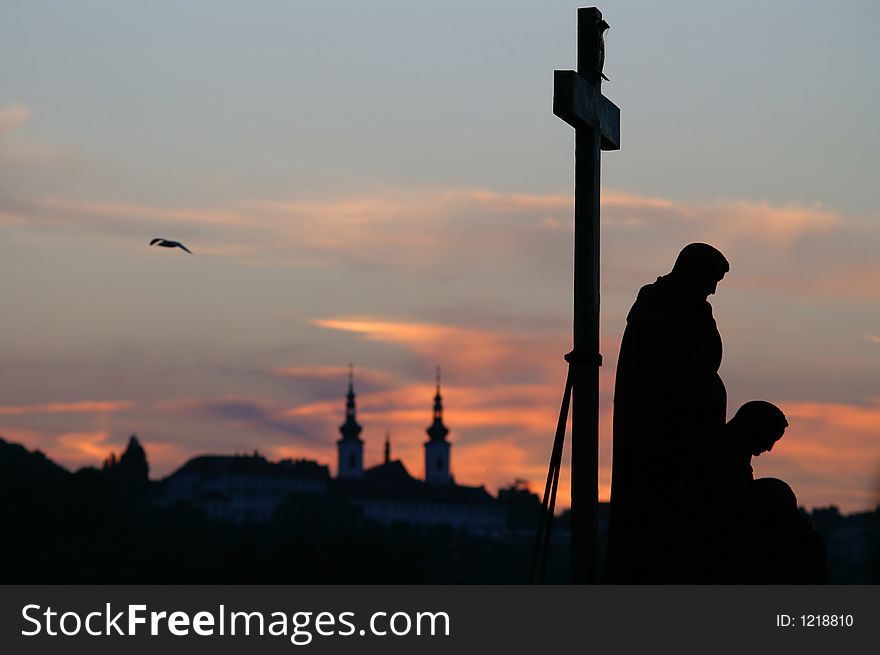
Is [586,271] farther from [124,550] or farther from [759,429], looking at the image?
[124,550]

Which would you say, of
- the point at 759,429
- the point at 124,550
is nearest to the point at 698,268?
the point at 759,429

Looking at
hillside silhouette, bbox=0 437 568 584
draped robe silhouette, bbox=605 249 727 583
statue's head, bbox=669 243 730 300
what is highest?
hillside silhouette, bbox=0 437 568 584

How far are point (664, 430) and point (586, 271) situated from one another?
120 cm

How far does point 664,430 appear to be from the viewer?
35.8 feet

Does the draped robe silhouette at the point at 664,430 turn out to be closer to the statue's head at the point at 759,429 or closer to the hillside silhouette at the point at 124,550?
the statue's head at the point at 759,429

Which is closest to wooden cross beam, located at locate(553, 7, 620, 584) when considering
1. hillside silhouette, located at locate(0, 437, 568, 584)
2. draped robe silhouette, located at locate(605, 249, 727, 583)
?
draped robe silhouette, located at locate(605, 249, 727, 583)

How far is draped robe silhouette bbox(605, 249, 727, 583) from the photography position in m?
10.8

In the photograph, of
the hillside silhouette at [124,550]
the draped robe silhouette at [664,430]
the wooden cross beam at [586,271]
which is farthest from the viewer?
the hillside silhouette at [124,550]

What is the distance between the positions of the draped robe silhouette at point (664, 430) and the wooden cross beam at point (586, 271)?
0.85 ft

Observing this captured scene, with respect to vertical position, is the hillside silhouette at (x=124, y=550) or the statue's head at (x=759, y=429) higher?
the hillside silhouette at (x=124, y=550)

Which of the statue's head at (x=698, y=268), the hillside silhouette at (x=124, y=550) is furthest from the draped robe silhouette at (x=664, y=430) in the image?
the hillside silhouette at (x=124, y=550)

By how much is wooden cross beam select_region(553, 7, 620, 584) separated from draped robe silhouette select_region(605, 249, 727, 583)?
0.26 m

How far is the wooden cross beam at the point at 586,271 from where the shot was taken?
11.5 m

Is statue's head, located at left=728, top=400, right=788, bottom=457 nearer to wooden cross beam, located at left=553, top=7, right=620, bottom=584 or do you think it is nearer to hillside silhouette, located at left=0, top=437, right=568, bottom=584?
wooden cross beam, located at left=553, top=7, right=620, bottom=584
